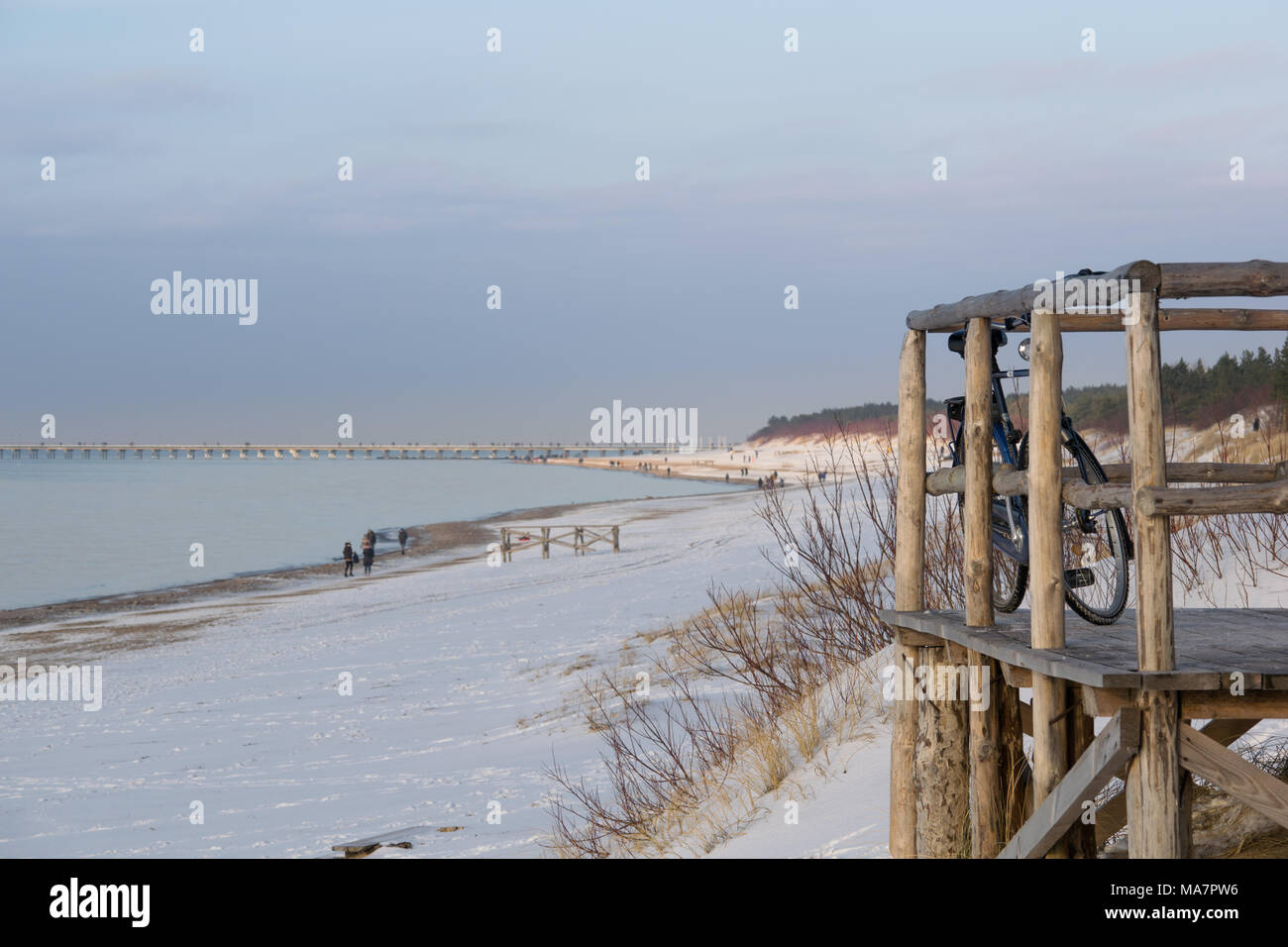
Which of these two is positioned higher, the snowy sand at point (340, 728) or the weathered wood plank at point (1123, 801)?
the weathered wood plank at point (1123, 801)

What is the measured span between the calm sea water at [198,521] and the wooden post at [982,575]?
35326 mm

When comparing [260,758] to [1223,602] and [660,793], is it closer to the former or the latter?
[660,793]

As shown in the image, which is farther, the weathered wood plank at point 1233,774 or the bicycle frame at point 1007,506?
the bicycle frame at point 1007,506

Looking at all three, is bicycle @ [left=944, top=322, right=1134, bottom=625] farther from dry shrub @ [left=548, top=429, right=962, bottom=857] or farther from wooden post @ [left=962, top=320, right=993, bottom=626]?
dry shrub @ [left=548, top=429, right=962, bottom=857]

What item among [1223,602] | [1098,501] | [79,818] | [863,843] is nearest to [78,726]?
[79,818]

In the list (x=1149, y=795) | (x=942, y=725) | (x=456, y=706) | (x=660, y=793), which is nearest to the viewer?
(x=1149, y=795)

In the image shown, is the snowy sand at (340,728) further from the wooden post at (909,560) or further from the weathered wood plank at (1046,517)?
the weathered wood plank at (1046,517)

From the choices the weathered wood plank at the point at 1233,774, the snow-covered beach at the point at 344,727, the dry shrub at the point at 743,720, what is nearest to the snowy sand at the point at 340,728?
the snow-covered beach at the point at 344,727

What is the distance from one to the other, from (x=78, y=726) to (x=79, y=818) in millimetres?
5472

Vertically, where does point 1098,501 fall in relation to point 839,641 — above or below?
above

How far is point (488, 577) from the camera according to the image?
1281 inches

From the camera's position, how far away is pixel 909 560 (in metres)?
6.63

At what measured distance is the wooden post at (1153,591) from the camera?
4.36 m
